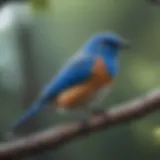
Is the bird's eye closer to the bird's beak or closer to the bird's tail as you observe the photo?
the bird's beak

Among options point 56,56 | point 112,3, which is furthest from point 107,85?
point 112,3

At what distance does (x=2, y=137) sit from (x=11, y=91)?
0.52 ft

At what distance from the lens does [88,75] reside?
1.12 metres

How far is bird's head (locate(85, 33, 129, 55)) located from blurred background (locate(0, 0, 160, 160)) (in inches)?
3.6

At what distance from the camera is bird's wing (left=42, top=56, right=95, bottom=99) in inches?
41.2

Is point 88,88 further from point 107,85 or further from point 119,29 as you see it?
point 119,29

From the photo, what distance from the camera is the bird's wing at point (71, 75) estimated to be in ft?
3.43

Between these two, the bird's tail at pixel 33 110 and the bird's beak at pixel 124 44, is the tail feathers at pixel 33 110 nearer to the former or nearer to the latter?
the bird's tail at pixel 33 110

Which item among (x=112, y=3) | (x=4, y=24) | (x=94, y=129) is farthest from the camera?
(x=112, y=3)

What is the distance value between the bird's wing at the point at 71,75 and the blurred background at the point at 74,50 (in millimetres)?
65

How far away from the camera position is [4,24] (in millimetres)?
1188

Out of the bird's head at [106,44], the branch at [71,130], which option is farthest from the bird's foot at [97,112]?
the bird's head at [106,44]

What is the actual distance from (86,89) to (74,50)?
0.47ft

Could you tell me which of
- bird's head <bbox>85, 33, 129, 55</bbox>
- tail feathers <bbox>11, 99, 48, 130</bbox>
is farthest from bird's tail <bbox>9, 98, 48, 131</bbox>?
bird's head <bbox>85, 33, 129, 55</bbox>
